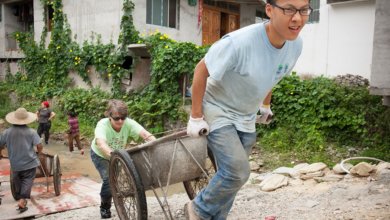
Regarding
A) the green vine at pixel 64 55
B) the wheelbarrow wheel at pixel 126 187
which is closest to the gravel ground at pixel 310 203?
the wheelbarrow wheel at pixel 126 187

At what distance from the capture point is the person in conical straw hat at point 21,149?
5.70 meters

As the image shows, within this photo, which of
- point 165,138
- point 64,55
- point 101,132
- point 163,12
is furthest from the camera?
point 64,55

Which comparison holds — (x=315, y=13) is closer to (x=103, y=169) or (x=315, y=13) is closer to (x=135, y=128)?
(x=135, y=128)

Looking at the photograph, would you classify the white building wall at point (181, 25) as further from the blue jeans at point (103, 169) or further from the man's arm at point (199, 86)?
the man's arm at point (199, 86)

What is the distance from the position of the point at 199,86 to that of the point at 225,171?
2.02 ft

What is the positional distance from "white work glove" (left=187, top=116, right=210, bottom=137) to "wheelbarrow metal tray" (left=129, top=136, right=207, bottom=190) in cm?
101

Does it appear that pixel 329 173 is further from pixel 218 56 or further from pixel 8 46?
pixel 8 46

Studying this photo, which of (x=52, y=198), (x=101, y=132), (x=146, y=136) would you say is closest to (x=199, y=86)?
(x=146, y=136)

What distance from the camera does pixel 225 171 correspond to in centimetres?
266

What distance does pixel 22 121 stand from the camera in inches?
225

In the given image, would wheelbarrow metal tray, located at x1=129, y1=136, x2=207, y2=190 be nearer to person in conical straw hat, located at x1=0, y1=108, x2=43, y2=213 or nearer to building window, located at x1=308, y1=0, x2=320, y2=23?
person in conical straw hat, located at x1=0, y1=108, x2=43, y2=213

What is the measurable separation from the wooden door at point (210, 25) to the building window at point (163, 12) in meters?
1.71

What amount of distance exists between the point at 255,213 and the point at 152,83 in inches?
323

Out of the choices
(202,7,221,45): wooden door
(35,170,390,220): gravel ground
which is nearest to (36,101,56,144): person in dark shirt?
(35,170,390,220): gravel ground
